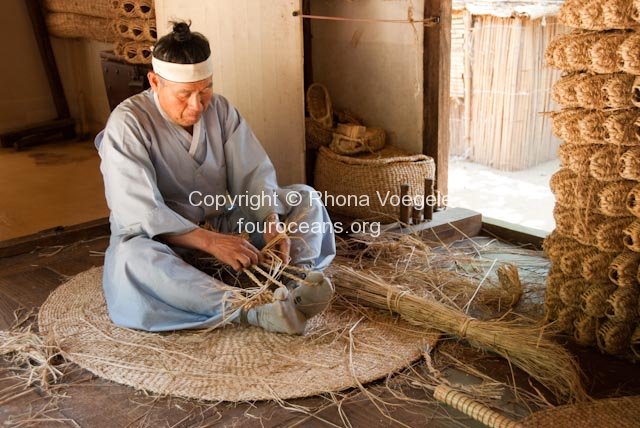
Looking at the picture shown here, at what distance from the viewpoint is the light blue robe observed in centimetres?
288

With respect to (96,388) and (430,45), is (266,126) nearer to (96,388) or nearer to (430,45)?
(430,45)

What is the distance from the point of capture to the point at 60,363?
277cm

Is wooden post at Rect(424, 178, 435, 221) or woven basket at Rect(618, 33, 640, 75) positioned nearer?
woven basket at Rect(618, 33, 640, 75)

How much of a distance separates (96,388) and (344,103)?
9.76ft

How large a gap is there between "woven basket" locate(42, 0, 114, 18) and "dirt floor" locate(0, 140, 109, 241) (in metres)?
1.18

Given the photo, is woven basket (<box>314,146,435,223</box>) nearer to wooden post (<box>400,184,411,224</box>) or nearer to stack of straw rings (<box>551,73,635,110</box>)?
wooden post (<box>400,184,411,224</box>)

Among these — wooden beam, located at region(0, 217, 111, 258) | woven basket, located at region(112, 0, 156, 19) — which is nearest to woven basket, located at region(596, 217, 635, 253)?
wooden beam, located at region(0, 217, 111, 258)

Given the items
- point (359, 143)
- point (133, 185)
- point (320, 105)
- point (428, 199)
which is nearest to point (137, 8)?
point (320, 105)

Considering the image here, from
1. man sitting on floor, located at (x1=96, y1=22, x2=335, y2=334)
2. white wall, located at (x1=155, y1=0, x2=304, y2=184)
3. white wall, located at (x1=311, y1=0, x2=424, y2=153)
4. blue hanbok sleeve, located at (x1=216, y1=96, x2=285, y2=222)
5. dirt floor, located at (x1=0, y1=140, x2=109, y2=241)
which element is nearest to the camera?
man sitting on floor, located at (x1=96, y1=22, x2=335, y2=334)

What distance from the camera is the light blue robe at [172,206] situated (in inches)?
113

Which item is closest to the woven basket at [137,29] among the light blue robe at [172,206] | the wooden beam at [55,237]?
the wooden beam at [55,237]

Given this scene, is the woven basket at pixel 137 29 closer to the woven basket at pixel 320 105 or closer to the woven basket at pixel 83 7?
the woven basket at pixel 83 7

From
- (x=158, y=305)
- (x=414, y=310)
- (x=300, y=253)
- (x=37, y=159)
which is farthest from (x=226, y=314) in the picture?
(x=37, y=159)

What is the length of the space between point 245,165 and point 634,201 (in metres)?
1.69
